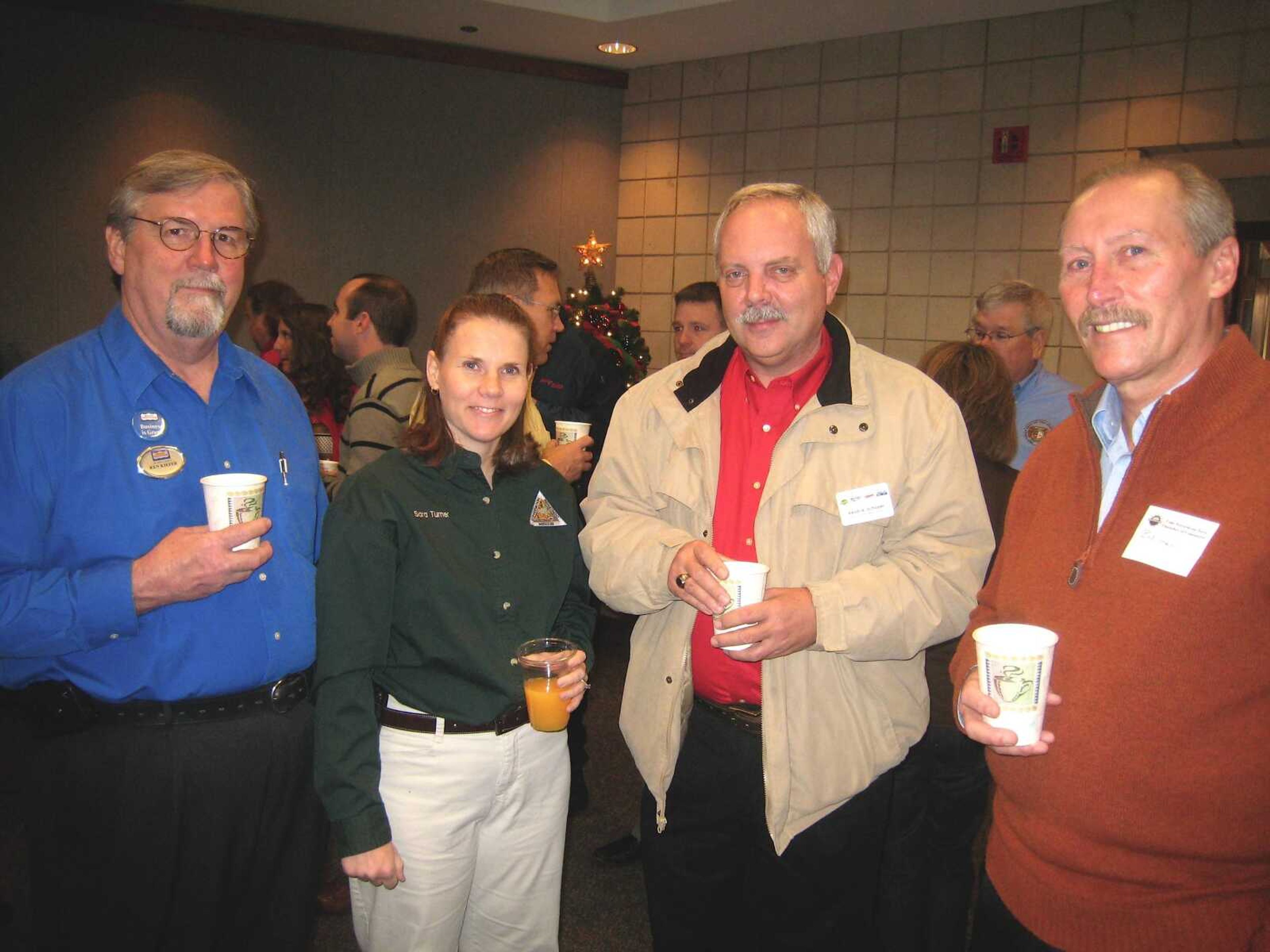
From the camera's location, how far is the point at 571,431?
277cm

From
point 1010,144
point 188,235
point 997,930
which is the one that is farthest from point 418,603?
point 1010,144

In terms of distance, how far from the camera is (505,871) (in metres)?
1.68

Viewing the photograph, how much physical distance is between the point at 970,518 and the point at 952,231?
496 cm

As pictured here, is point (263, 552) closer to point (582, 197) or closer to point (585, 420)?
point (585, 420)

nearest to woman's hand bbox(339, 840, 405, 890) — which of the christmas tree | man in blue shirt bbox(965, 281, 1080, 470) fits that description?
man in blue shirt bbox(965, 281, 1080, 470)

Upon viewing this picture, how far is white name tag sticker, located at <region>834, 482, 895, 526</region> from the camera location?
1.63m

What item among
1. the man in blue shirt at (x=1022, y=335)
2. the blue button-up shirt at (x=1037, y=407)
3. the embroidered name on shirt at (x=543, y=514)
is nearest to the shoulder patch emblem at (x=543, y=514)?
the embroidered name on shirt at (x=543, y=514)

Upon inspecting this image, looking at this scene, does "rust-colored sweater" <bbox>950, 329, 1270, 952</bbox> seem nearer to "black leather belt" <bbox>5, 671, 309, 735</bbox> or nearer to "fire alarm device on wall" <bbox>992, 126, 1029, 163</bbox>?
"black leather belt" <bbox>5, 671, 309, 735</bbox>

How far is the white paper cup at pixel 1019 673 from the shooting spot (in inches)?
46.9

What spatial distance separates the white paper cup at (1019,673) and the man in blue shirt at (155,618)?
1.16 metres

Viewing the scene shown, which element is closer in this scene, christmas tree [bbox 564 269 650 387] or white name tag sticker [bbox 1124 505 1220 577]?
white name tag sticker [bbox 1124 505 1220 577]

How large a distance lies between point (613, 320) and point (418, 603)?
189 inches

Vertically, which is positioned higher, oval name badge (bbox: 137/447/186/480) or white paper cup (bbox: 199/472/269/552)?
oval name badge (bbox: 137/447/186/480)

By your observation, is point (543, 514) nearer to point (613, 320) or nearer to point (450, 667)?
point (450, 667)
